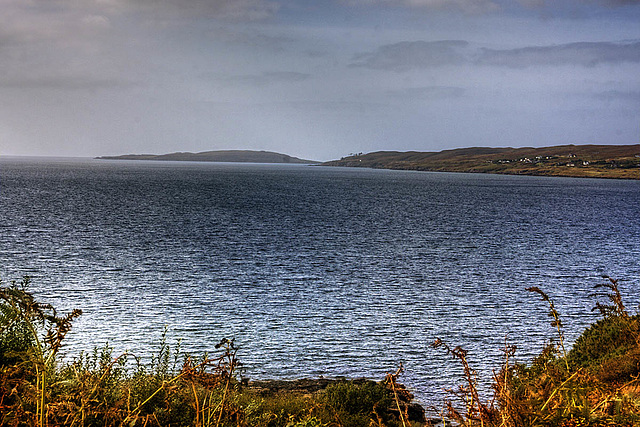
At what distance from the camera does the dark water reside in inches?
963

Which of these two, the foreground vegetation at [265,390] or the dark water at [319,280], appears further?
the dark water at [319,280]

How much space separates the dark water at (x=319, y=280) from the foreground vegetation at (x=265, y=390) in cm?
413

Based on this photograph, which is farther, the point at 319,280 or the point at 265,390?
the point at 319,280

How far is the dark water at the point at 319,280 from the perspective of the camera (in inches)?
963

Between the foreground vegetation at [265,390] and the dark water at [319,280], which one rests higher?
the foreground vegetation at [265,390]

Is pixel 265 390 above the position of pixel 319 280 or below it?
below

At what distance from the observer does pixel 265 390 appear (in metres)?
18.7

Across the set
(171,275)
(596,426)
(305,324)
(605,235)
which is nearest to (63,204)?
(171,275)

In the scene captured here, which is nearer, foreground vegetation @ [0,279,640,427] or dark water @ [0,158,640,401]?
foreground vegetation @ [0,279,640,427]

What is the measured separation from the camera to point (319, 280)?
3741 cm

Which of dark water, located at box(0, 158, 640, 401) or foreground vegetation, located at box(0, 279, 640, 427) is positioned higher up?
foreground vegetation, located at box(0, 279, 640, 427)

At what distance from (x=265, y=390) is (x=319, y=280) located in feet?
61.8

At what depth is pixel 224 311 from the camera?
29234 millimetres

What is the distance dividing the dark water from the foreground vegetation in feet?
13.5
